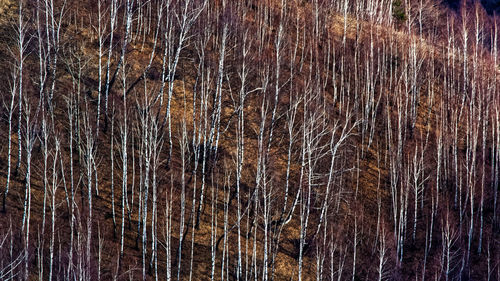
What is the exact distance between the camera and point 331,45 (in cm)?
3650

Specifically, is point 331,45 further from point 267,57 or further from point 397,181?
point 397,181

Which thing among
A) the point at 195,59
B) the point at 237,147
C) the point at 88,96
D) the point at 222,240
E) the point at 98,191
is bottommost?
the point at 222,240

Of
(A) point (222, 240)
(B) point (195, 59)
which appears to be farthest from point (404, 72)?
(A) point (222, 240)

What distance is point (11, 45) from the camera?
28.1 m

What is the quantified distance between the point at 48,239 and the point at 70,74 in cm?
1077

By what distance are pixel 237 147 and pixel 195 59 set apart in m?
8.86

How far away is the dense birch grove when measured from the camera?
20953 millimetres

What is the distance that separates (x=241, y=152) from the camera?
24391 millimetres

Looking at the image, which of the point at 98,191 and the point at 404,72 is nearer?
the point at 98,191

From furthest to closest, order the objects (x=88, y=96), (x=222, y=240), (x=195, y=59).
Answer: (x=195, y=59)
(x=88, y=96)
(x=222, y=240)

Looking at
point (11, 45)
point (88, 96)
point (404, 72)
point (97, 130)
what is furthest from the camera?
point (404, 72)

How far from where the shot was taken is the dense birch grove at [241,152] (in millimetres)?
20953

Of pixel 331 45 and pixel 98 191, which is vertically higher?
pixel 331 45

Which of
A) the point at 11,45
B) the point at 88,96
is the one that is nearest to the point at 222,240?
the point at 88,96
